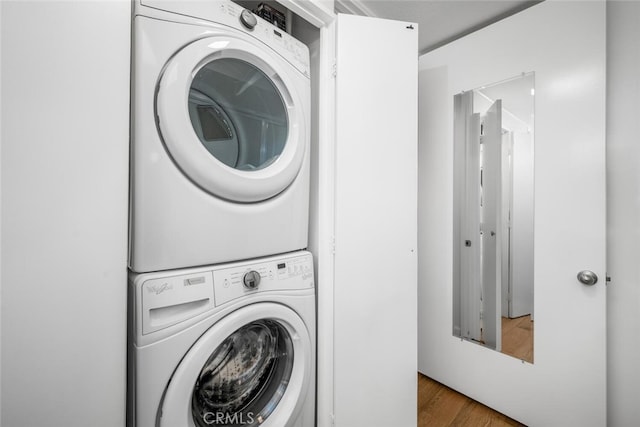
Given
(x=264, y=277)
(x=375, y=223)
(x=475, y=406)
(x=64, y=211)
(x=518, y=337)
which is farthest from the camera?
(x=475, y=406)

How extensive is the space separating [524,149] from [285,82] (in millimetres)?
1302

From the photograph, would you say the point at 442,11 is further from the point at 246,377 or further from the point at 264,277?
the point at 246,377

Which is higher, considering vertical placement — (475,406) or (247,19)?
(247,19)

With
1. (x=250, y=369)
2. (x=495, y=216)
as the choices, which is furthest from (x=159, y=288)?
(x=495, y=216)

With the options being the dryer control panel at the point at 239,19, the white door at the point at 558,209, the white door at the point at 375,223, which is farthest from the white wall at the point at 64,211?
the white door at the point at 558,209

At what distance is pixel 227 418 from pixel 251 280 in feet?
1.69

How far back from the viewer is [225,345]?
2.98 ft

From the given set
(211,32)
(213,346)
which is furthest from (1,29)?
(213,346)

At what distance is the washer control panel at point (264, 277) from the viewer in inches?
33.0

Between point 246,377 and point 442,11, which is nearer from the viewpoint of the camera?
point 246,377

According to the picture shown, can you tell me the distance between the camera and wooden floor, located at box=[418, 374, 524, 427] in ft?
4.69

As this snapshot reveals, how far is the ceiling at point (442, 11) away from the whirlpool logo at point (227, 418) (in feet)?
6.51

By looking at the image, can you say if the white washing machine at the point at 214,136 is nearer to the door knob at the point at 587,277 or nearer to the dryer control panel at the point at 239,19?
the dryer control panel at the point at 239,19

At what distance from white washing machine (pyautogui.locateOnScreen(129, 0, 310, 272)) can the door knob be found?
4.29ft
